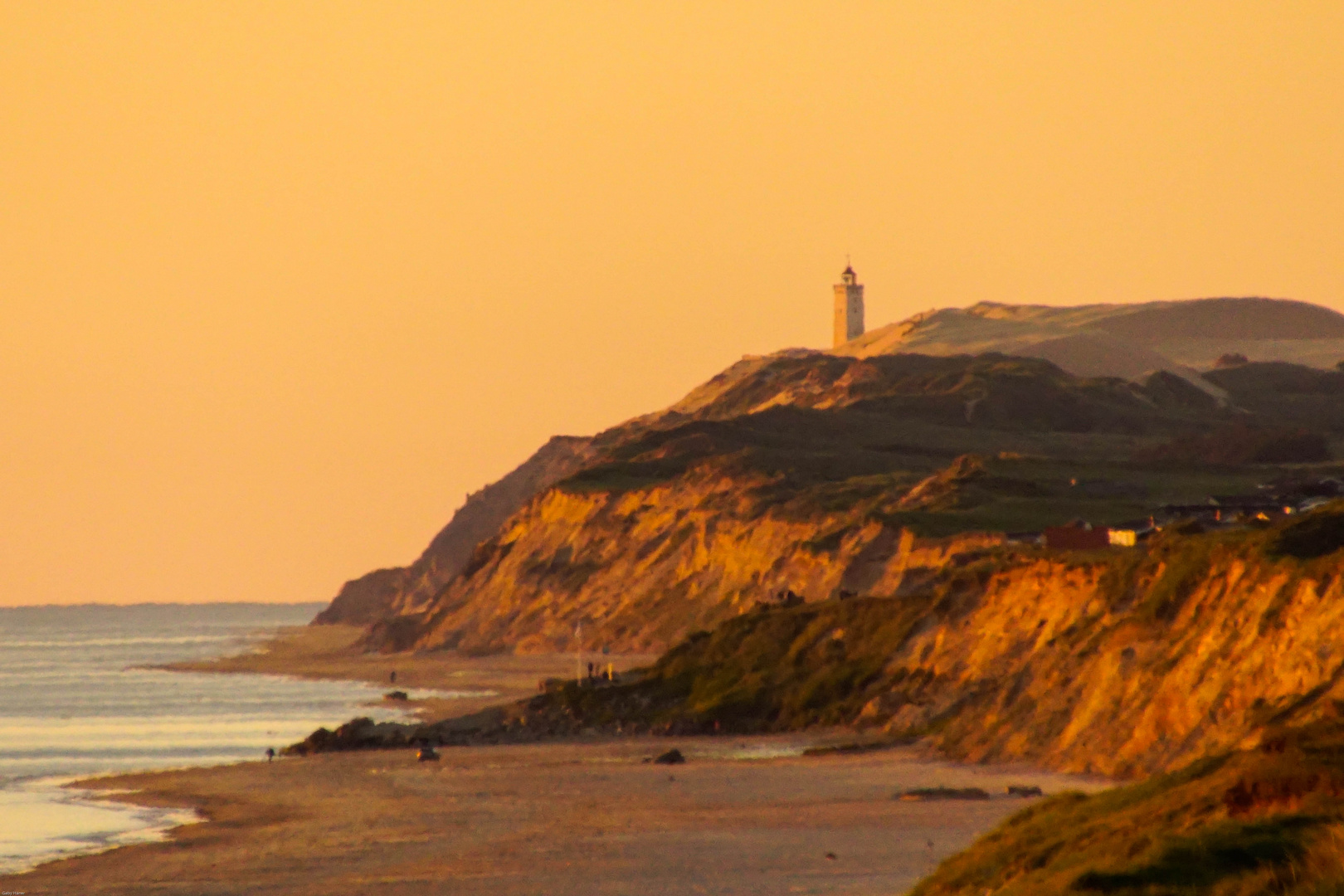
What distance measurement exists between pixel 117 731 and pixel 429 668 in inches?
1748

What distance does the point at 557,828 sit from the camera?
4788cm

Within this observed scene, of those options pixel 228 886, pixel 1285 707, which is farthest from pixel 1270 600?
pixel 228 886

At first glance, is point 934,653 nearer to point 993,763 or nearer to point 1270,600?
point 993,763

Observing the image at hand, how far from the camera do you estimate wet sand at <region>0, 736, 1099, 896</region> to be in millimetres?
40031

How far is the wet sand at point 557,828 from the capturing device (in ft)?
131

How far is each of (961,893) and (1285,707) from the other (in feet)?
55.3

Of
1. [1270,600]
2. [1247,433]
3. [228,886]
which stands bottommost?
[228,886]

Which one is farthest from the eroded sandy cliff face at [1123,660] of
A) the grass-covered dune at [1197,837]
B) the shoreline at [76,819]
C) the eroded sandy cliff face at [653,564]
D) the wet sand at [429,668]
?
the eroded sandy cliff face at [653,564]

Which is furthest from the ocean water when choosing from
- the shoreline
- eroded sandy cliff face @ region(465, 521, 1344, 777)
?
eroded sandy cliff face @ region(465, 521, 1344, 777)

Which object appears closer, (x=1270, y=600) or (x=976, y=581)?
(x=1270, y=600)

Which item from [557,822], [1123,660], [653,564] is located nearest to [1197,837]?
[557,822]

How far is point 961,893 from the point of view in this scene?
28234 millimetres

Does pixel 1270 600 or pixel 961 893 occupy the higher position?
pixel 1270 600

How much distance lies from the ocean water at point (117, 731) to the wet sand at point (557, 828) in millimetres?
1903
